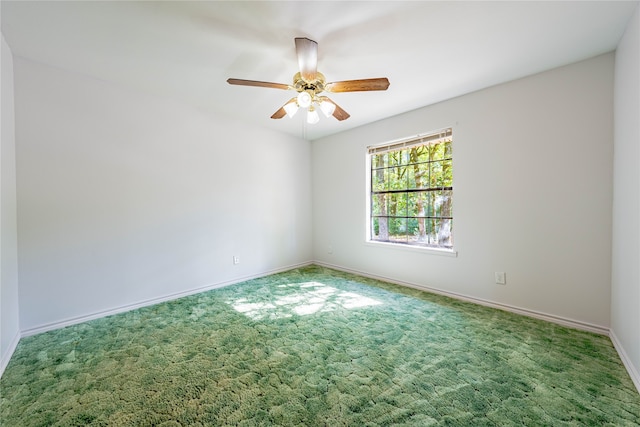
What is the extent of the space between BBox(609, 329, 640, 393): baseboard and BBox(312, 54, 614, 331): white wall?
0.18 metres

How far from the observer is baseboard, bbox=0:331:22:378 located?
1.87 m

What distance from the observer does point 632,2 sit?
1.70 metres

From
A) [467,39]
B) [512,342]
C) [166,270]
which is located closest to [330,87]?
[467,39]

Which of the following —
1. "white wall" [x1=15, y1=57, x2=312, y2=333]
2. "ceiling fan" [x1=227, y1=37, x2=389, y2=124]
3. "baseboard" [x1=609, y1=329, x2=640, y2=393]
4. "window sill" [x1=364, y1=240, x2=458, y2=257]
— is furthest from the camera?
"window sill" [x1=364, y1=240, x2=458, y2=257]

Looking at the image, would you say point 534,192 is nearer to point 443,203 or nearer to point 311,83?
point 443,203

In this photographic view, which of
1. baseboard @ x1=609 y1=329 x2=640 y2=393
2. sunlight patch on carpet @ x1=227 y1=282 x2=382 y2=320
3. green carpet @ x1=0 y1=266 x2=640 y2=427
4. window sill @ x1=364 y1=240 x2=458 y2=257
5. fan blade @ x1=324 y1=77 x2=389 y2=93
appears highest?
fan blade @ x1=324 y1=77 x2=389 y2=93

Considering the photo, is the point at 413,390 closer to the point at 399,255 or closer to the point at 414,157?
the point at 399,255

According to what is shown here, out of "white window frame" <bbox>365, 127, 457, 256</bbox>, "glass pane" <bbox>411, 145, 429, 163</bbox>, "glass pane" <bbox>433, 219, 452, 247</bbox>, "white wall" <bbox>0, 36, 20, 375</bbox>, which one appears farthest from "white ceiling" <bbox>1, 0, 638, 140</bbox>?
"glass pane" <bbox>433, 219, 452, 247</bbox>

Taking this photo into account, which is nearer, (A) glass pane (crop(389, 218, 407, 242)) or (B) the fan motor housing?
(B) the fan motor housing

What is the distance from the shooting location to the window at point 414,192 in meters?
3.34

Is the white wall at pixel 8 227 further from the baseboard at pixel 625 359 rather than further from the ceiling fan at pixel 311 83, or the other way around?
the baseboard at pixel 625 359

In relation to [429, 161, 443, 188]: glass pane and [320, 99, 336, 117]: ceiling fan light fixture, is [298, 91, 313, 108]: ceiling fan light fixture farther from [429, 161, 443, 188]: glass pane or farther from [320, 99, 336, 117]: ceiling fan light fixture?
[429, 161, 443, 188]: glass pane

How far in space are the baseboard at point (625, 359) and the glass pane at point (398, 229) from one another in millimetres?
2137

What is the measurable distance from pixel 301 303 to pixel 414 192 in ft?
7.10
